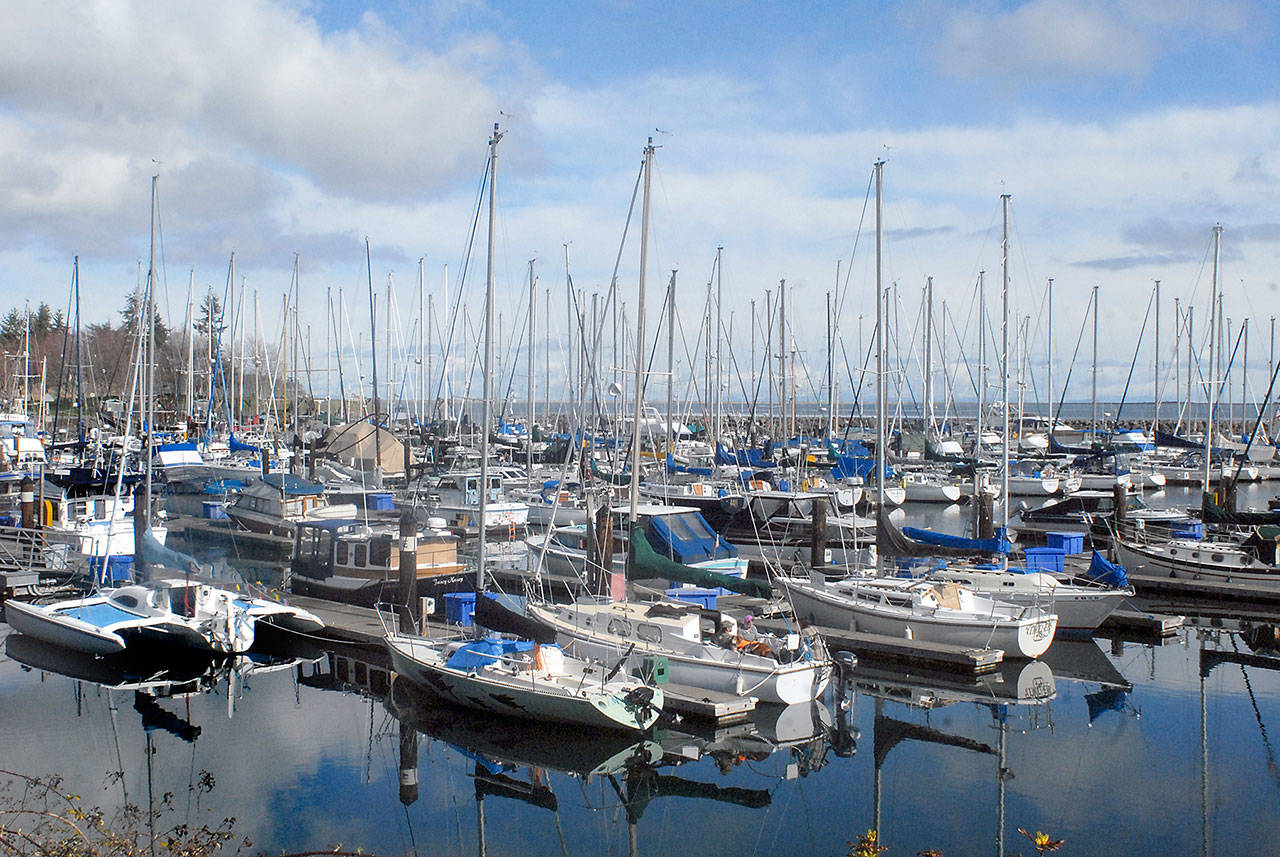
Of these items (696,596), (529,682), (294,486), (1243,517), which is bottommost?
(529,682)

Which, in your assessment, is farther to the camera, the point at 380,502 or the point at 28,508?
the point at 380,502

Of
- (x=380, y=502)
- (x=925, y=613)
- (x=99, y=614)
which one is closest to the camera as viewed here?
(x=99, y=614)

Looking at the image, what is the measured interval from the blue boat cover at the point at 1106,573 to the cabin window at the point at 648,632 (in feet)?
42.4

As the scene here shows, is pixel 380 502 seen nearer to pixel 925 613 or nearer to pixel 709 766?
pixel 925 613

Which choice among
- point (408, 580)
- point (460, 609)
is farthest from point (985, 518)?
point (408, 580)

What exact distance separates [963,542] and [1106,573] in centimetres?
407

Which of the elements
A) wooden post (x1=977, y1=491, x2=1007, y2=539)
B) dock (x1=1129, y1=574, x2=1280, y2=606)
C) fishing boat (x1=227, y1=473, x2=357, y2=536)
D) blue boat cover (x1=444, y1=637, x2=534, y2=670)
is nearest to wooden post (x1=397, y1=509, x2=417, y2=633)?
blue boat cover (x1=444, y1=637, x2=534, y2=670)

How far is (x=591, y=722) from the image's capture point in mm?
17766

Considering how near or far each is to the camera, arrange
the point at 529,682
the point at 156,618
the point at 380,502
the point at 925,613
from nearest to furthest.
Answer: the point at 529,682
the point at 156,618
the point at 925,613
the point at 380,502

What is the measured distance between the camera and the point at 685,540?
2938 cm

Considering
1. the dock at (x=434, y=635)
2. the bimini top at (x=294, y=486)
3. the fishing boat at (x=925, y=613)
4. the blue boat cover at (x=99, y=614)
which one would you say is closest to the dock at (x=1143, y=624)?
the fishing boat at (x=925, y=613)

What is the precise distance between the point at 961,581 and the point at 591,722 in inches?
483

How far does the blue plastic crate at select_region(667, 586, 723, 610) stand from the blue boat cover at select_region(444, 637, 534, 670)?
535cm

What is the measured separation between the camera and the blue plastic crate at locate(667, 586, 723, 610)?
23469 mm
